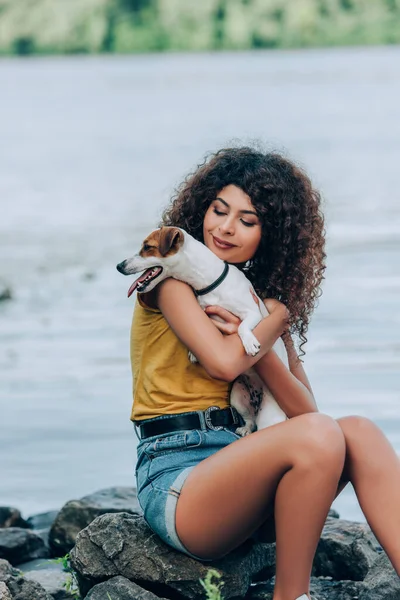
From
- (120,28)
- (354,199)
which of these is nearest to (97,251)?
(354,199)

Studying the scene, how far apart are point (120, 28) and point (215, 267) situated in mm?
62208

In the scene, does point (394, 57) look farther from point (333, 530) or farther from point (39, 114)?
point (333, 530)

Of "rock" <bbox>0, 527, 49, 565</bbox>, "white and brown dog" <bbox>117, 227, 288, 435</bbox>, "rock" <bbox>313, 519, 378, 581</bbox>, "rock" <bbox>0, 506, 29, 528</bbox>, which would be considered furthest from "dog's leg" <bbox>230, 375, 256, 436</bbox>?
"rock" <bbox>0, 506, 29, 528</bbox>

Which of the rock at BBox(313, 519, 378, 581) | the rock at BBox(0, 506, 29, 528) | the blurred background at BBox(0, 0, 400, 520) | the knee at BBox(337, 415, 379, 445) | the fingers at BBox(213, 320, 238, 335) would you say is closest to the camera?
the knee at BBox(337, 415, 379, 445)

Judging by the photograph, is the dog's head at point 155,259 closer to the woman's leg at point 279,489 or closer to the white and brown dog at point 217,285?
the white and brown dog at point 217,285

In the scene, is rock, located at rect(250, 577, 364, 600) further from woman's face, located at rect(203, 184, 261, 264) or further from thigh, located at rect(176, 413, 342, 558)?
woman's face, located at rect(203, 184, 261, 264)


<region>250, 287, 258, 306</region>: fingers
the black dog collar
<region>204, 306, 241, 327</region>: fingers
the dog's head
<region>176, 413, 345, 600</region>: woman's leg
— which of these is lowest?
<region>176, 413, 345, 600</region>: woman's leg

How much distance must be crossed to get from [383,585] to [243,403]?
2.39 ft

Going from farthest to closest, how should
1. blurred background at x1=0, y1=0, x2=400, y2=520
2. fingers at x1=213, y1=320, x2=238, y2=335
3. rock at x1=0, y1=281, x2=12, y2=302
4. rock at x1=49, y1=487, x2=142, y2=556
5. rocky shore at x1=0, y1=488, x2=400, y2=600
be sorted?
rock at x1=0, y1=281, x2=12, y2=302, blurred background at x1=0, y1=0, x2=400, y2=520, rock at x1=49, y1=487, x2=142, y2=556, fingers at x1=213, y1=320, x2=238, y2=335, rocky shore at x1=0, y1=488, x2=400, y2=600

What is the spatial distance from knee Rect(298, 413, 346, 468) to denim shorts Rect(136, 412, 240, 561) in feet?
1.24

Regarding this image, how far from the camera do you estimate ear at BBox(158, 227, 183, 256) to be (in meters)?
3.96

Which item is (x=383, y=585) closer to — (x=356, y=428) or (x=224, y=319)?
(x=356, y=428)

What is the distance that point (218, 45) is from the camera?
219 ft

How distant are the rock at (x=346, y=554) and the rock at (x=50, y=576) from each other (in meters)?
0.90
